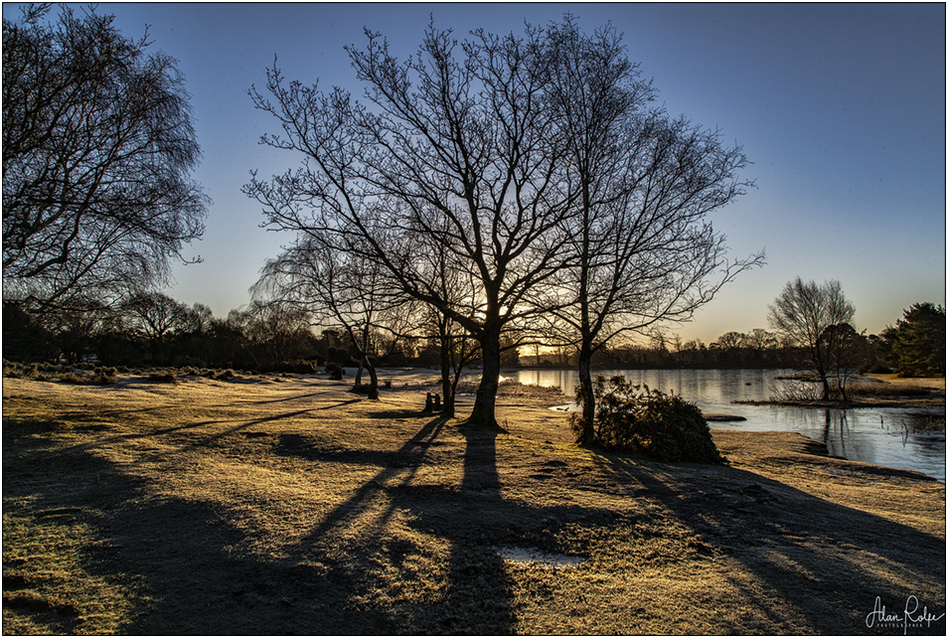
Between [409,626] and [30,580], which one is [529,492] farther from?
[30,580]

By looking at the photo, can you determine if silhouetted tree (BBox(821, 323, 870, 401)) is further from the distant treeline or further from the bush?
the bush

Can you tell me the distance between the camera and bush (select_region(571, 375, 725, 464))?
31.4 ft

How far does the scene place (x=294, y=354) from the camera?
52531 millimetres

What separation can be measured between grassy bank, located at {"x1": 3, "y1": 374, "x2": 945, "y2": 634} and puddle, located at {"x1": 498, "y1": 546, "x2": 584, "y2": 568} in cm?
2

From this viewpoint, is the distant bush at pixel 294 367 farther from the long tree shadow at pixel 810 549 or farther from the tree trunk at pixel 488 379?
the long tree shadow at pixel 810 549

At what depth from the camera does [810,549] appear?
4.17m

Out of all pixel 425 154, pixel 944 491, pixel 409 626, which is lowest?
pixel 944 491

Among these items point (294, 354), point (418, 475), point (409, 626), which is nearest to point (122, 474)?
point (418, 475)

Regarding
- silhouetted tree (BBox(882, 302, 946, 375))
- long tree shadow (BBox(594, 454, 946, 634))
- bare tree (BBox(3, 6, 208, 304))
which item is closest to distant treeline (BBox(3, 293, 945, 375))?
silhouetted tree (BBox(882, 302, 946, 375))

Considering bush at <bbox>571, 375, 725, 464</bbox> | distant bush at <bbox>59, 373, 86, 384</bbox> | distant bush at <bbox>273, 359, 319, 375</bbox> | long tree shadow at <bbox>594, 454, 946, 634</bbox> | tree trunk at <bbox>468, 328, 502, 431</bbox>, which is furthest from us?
distant bush at <bbox>273, 359, 319, 375</bbox>

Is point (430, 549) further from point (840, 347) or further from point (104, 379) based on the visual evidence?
point (840, 347)

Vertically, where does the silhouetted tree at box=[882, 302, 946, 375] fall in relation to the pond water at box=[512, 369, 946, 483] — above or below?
above

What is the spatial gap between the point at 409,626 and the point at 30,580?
2.63 m

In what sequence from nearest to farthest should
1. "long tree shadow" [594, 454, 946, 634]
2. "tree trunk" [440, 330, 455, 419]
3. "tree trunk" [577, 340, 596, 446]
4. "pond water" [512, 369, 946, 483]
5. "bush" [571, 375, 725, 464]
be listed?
"long tree shadow" [594, 454, 946, 634] → "bush" [571, 375, 725, 464] → "tree trunk" [577, 340, 596, 446] → "pond water" [512, 369, 946, 483] → "tree trunk" [440, 330, 455, 419]
